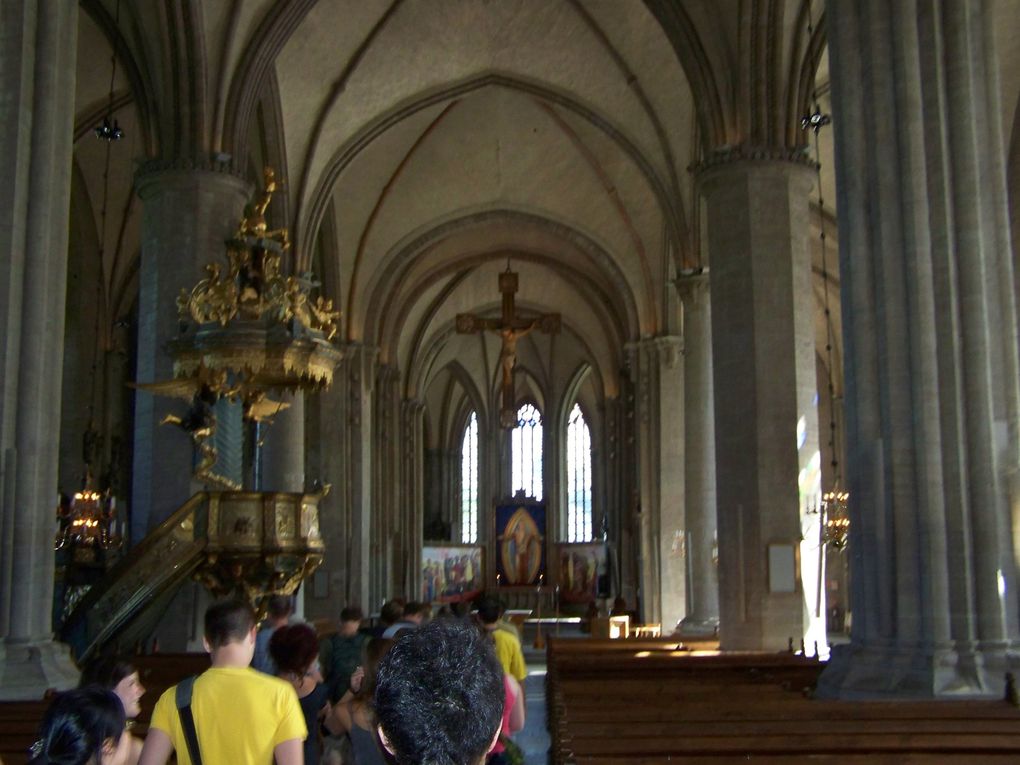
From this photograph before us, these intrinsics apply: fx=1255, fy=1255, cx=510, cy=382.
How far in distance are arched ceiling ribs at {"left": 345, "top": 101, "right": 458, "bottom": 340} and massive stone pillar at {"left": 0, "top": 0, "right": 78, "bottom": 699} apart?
1590 centimetres

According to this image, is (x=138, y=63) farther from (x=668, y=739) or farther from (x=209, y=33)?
(x=668, y=739)

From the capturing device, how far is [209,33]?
53.9 ft

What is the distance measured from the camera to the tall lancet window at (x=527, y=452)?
1893 inches

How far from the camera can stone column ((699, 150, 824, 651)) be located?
14.5 m

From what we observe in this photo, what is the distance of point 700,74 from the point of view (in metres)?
16.2

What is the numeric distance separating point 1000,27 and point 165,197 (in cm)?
1083

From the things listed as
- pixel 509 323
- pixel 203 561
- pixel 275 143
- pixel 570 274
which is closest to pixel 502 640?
pixel 203 561

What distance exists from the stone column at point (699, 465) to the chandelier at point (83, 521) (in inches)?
362

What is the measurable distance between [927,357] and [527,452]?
39.5 m

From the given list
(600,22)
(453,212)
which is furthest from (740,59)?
(453,212)

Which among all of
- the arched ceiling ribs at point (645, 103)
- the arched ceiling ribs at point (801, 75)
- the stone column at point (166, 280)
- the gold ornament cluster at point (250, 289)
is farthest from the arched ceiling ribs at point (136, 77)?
the arched ceiling ribs at point (801, 75)

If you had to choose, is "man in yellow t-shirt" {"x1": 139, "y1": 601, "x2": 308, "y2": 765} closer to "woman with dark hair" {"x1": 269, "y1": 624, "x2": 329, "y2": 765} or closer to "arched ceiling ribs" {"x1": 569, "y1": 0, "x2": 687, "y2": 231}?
"woman with dark hair" {"x1": 269, "y1": 624, "x2": 329, "y2": 765}

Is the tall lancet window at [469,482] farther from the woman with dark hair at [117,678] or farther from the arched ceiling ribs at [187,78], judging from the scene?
the woman with dark hair at [117,678]

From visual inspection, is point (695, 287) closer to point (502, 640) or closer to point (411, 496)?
point (502, 640)
